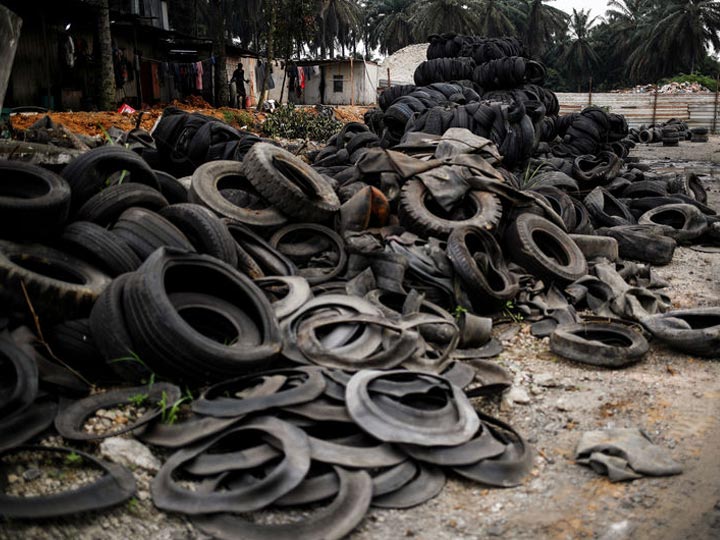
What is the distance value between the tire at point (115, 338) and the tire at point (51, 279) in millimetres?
267

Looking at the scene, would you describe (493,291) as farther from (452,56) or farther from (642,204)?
(452,56)

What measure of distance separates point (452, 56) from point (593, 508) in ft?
53.8

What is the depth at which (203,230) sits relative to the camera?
209 inches

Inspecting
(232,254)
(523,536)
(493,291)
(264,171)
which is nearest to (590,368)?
(493,291)

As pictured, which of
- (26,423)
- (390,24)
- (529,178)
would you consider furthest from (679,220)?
(390,24)

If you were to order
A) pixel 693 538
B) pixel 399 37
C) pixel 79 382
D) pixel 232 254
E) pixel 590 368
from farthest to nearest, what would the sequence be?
1. pixel 399 37
2. pixel 232 254
3. pixel 590 368
4. pixel 79 382
5. pixel 693 538

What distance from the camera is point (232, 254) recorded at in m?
5.37

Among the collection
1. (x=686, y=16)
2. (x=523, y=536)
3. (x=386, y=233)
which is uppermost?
(x=686, y=16)

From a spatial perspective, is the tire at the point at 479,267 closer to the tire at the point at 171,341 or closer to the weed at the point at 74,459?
the tire at the point at 171,341

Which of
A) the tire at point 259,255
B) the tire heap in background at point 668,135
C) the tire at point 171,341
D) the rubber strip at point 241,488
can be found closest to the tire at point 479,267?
the tire at point 259,255

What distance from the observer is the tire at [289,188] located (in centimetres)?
656

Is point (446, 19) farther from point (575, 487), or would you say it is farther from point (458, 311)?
point (575, 487)

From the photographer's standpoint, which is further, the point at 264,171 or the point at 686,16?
the point at 686,16

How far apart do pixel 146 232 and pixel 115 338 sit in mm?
1256
